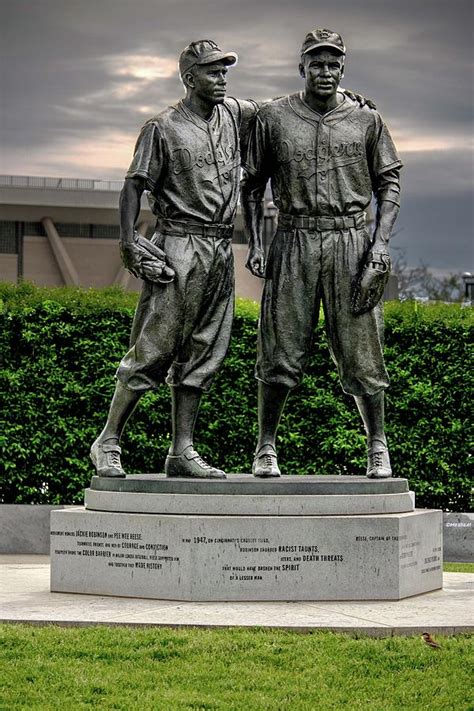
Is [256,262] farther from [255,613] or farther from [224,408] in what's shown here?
[224,408]

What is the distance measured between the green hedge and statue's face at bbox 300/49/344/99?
4381 millimetres

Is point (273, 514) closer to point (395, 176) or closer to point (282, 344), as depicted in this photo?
point (282, 344)

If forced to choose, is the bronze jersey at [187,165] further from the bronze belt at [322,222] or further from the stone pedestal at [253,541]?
the stone pedestal at [253,541]

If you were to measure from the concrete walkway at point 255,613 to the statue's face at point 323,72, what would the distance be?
3.36 metres

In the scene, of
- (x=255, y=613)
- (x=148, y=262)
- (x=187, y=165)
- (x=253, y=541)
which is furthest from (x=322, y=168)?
(x=255, y=613)

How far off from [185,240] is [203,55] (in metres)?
1.24

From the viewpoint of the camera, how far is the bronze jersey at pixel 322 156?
9.16m

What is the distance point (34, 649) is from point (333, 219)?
3642 millimetres

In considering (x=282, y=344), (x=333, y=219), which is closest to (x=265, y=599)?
(x=282, y=344)

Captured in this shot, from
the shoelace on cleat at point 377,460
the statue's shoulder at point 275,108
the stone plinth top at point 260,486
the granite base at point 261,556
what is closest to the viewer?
the granite base at point 261,556

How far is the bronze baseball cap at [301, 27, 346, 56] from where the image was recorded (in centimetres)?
909

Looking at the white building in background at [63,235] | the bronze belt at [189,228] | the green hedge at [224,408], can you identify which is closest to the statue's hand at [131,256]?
the bronze belt at [189,228]

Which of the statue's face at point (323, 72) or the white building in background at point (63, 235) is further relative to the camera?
the white building in background at point (63, 235)

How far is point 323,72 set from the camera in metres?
9.11
